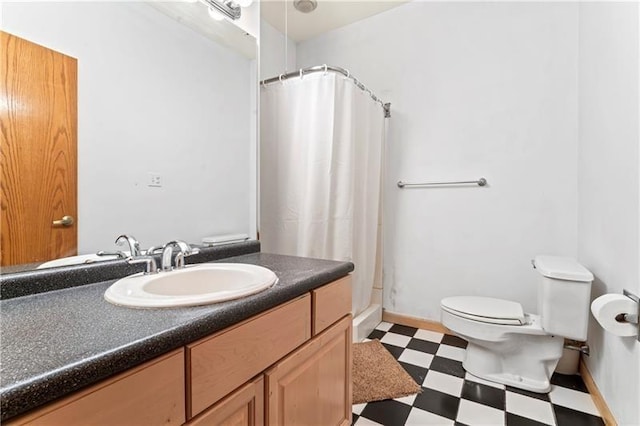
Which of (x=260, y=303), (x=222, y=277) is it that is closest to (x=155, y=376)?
(x=260, y=303)

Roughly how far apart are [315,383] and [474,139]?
6.08 feet

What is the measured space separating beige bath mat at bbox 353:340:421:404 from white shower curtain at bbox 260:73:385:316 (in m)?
0.60

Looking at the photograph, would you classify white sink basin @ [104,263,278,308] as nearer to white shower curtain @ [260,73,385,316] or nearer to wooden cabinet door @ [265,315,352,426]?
wooden cabinet door @ [265,315,352,426]

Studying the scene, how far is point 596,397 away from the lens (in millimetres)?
1412

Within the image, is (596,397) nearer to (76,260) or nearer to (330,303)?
(330,303)

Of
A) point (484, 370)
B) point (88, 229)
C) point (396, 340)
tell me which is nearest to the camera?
point (88, 229)

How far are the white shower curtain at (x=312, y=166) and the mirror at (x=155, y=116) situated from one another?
0.31 metres

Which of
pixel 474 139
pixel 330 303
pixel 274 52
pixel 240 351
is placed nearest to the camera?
pixel 240 351

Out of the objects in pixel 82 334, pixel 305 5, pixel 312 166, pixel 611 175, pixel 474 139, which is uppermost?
pixel 305 5

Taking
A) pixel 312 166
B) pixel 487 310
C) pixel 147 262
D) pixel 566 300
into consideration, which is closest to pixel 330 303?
pixel 147 262

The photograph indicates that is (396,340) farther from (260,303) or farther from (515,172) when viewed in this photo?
(260,303)

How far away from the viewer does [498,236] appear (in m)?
2.01

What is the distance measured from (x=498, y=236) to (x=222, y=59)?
1968 millimetres

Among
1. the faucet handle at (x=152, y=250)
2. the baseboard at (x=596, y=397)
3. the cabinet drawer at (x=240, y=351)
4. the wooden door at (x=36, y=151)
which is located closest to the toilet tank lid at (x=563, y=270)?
the baseboard at (x=596, y=397)
